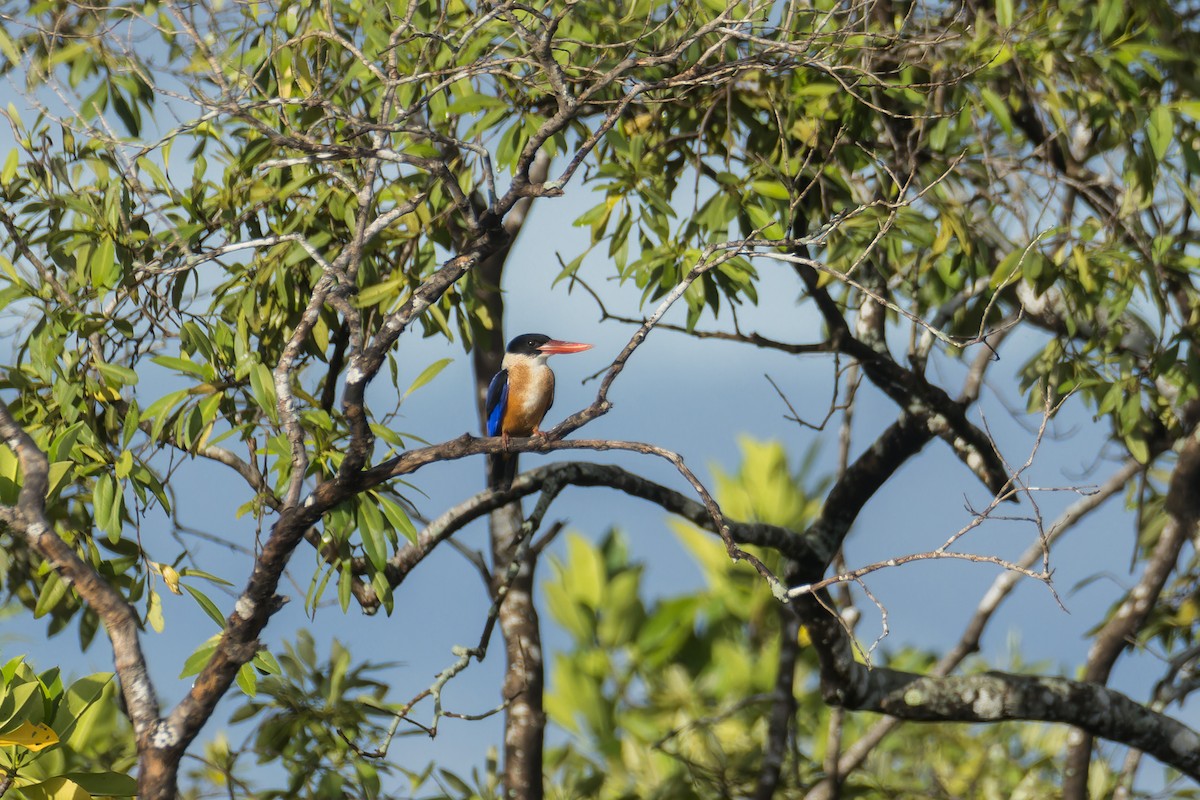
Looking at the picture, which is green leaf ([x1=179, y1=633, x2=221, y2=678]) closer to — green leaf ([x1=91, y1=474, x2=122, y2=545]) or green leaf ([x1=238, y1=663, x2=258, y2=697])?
green leaf ([x1=238, y1=663, x2=258, y2=697])

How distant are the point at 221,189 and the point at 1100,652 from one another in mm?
4363

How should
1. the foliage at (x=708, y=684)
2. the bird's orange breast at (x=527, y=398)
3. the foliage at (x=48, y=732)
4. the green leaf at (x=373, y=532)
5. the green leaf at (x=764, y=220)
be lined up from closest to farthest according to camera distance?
the foliage at (x=48, y=732) → the green leaf at (x=373, y=532) → the green leaf at (x=764, y=220) → the bird's orange breast at (x=527, y=398) → the foliage at (x=708, y=684)

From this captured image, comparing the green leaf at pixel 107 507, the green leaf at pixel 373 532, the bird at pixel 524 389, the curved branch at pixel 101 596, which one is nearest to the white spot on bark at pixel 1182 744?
the bird at pixel 524 389

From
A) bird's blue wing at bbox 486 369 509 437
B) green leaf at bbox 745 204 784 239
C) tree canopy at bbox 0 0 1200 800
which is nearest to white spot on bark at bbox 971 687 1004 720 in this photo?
tree canopy at bbox 0 0 1200 800

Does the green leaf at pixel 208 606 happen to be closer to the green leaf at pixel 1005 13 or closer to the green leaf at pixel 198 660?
the green leaf at pixel 198 660

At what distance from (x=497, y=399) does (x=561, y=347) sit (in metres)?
0.35

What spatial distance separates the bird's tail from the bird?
0.05 m

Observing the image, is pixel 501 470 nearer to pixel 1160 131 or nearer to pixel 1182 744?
pixel 1160 131

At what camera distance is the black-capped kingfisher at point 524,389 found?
5.13 meters

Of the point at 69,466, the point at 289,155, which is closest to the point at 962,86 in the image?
the point at 289,155

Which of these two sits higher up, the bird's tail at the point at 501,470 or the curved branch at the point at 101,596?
the bird's tail at the point at 501,470

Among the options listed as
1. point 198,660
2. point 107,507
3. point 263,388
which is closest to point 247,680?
point 198,660

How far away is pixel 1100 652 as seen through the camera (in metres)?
5.89

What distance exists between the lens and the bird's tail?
4.76m
